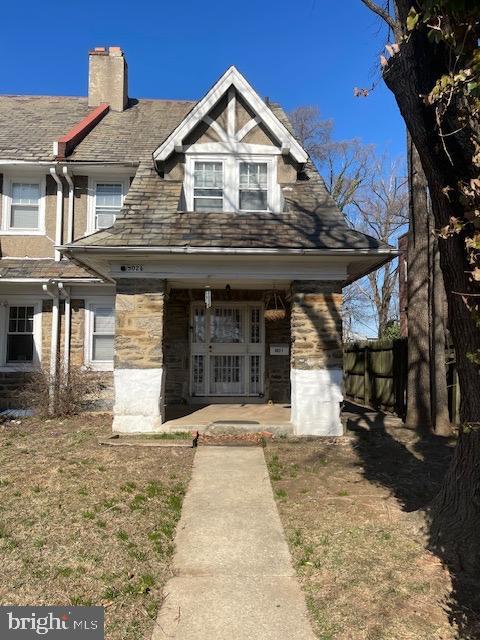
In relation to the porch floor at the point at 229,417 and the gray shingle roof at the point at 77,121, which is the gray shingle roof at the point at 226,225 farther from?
the porch floor at the point at 229,417

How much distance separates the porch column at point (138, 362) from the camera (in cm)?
866

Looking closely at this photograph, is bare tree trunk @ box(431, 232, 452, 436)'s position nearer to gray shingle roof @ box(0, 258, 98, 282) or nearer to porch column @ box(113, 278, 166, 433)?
porch column @ box(113, 278, 166, 433)

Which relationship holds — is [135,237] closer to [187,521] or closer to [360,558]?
[187,521]

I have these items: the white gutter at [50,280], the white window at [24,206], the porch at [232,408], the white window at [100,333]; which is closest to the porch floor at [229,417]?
the porch at [232,408]

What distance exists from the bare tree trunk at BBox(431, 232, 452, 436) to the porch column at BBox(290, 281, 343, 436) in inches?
88.5

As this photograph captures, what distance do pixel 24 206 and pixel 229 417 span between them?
755 centimetres

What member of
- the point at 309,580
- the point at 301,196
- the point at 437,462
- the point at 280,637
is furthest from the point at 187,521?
the point at 301,196

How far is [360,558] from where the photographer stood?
417cm

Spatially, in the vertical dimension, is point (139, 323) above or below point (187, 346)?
above

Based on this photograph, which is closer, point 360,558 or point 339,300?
point 360,558

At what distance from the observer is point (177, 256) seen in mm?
8562

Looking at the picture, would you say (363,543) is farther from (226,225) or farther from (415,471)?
(226,225)

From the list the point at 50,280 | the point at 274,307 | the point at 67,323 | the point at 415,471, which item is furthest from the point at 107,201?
the point at 415,471

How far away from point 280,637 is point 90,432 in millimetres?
6813
